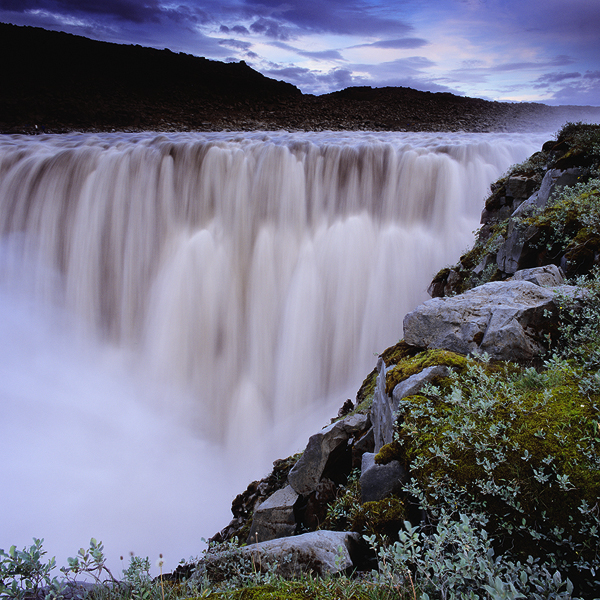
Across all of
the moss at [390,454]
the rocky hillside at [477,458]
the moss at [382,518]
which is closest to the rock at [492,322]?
the rocky hillside at [477,458]

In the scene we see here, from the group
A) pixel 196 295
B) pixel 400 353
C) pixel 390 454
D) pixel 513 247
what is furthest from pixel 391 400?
pixel 196 295

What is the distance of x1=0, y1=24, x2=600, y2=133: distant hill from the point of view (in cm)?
2297

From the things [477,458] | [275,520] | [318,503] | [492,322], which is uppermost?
[492,322]

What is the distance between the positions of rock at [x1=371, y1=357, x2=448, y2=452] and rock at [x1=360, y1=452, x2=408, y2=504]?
0.29m

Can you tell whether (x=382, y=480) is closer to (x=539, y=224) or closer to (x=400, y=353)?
(x=400, y=353)

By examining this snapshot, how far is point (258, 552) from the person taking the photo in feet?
8.25

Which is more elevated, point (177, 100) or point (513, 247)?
point (177, 100)

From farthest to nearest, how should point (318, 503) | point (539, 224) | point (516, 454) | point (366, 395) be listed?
point (366, 395), point (539, 224), point (318, 503), point (516, 454)

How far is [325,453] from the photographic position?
4.26 m

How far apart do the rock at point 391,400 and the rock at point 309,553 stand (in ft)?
2.95

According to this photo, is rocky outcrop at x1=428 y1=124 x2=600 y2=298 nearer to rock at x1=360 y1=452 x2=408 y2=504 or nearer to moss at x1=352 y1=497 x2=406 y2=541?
rock at x1=360 y1=452 x2=408 y2=504

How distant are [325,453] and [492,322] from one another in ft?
7.74

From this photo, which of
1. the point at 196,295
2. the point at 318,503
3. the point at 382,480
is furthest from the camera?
the point at 196,295

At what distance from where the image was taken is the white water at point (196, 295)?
7.87m
